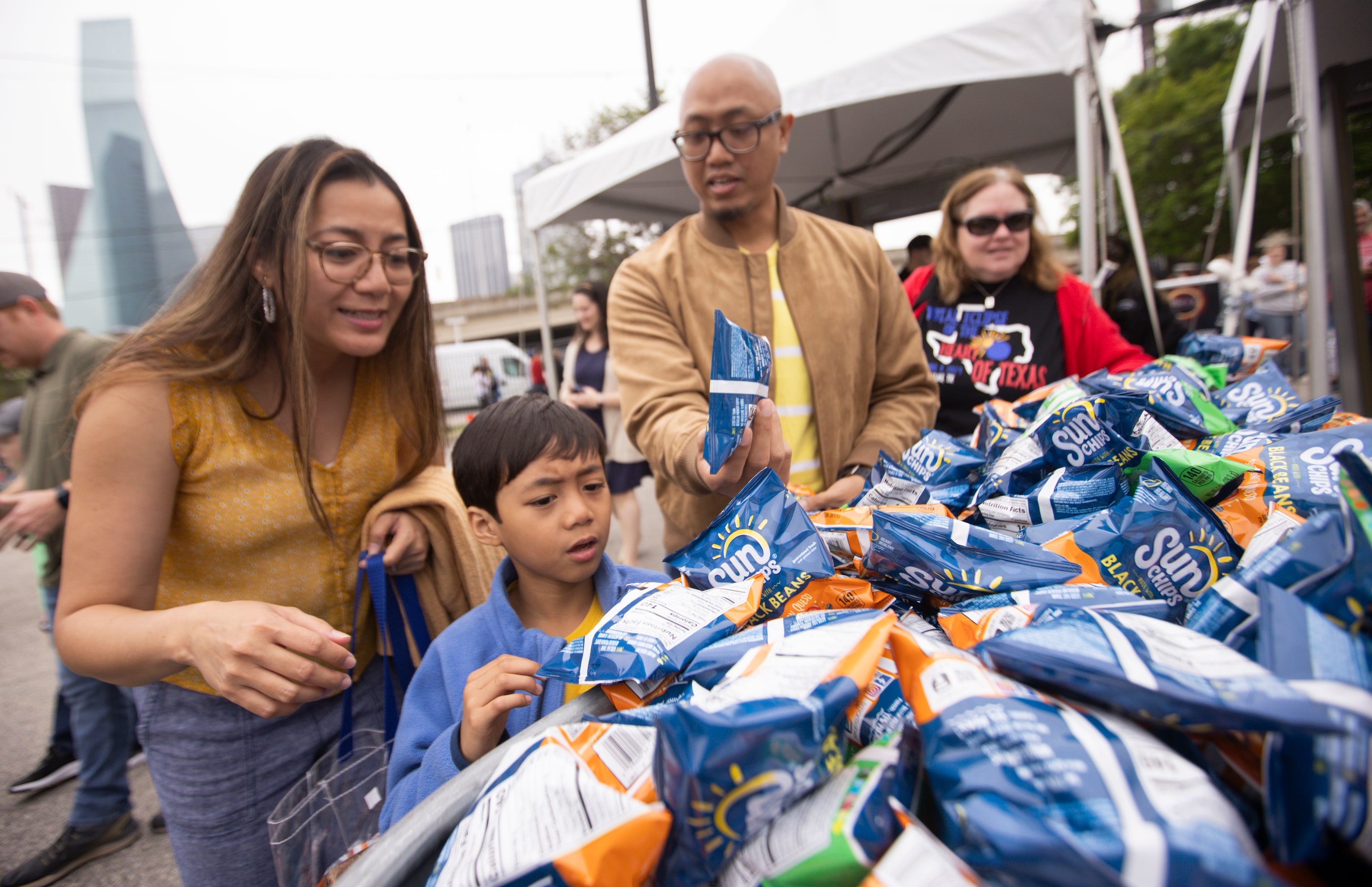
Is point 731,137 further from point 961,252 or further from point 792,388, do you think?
point 961,252

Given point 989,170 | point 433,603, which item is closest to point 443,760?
point 433,603

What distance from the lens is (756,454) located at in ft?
3.74

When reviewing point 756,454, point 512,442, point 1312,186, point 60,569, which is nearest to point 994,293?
point 756,454

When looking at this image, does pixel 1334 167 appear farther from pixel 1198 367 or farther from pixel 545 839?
pixel 545 839

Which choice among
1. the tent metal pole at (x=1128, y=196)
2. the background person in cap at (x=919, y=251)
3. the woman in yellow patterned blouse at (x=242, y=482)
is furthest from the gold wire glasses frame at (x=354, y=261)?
the background person in cap at (x=919, y=251)

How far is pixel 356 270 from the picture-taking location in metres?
1.27

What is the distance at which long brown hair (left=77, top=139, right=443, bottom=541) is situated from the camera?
46.8 inches

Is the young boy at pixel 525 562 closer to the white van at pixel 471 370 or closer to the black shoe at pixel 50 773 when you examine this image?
the black shoe at pixel 50 773

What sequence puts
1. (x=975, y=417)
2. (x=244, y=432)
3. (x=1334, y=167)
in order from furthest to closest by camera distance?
(x=1334, y=167) → (x=975, y=417) → (x=244, y=432)

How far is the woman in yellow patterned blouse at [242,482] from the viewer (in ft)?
3.58

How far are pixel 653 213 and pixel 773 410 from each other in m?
7.06

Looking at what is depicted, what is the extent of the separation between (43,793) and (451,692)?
11.2 feet

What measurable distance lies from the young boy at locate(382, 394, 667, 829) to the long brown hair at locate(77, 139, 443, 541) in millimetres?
338

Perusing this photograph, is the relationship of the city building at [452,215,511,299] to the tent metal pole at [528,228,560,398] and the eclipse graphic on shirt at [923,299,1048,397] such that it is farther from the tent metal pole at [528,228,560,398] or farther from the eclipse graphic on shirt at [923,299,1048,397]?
the eclipse graphic on shirt at [923,299,1048,397]
